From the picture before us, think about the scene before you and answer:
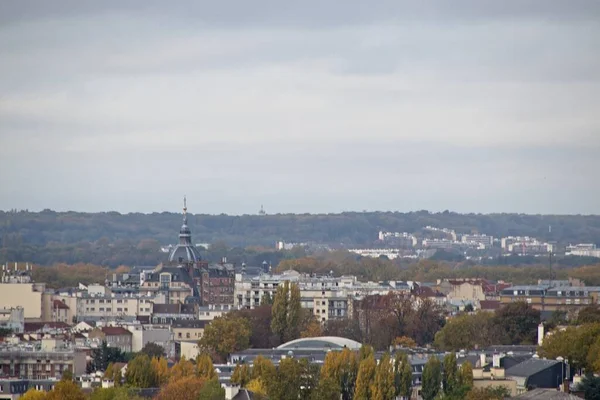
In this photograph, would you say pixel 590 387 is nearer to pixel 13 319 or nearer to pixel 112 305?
pixel 13 319

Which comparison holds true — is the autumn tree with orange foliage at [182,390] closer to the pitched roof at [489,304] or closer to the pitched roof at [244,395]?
the pitched roof at [244,395]

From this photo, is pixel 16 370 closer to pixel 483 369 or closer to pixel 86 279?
pixel 483 369

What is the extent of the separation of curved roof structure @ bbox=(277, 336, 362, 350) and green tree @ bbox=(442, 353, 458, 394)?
1738 cm

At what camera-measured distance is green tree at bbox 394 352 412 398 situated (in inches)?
2863

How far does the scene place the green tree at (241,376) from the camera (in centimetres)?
7206

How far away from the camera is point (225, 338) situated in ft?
315

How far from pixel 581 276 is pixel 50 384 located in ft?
274

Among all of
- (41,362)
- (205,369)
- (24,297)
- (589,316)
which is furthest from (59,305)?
(205,369)

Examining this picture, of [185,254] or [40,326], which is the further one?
[185,254]

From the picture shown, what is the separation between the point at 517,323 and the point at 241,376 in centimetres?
2824

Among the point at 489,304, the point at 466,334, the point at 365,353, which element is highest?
the point at 489,304

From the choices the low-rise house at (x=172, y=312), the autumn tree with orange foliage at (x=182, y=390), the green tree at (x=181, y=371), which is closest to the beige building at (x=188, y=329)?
the low-rise house at (x=172, y=312)

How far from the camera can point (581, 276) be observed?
508 feet

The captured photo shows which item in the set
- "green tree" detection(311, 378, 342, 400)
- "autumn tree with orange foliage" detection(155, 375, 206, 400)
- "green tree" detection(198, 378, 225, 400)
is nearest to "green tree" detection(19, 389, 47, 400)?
"autumn tree with orange foliage" detection(155, 375, 206, 400)
